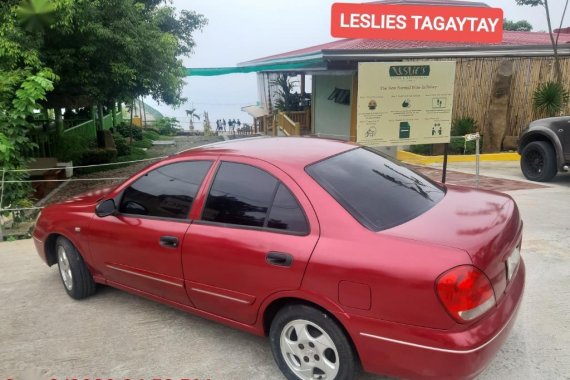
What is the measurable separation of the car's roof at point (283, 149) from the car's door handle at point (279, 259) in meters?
0.57

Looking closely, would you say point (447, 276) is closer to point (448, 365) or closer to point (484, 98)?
point (448, 365)

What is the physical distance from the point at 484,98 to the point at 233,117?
A: 19091 millimetres

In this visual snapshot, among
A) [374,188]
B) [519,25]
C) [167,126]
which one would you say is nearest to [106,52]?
[374,188]

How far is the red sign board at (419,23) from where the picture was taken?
1129cm

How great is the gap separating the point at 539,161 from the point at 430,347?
7.90 m

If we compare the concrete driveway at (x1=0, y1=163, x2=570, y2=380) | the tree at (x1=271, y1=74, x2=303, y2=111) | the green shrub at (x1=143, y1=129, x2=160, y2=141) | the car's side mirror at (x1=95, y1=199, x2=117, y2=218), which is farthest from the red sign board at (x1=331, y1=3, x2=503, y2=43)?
the green shrub at (x1=143, y1=129, x2=160, y2=141)

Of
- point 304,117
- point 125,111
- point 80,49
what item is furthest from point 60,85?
point 125,111

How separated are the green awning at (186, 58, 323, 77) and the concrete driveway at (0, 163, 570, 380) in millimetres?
8410

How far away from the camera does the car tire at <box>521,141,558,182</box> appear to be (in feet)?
27.8

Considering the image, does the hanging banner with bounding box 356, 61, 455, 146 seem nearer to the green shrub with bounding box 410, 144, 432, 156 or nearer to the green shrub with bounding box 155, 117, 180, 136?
the green shrub with bounding box 410, 144, 432, 156

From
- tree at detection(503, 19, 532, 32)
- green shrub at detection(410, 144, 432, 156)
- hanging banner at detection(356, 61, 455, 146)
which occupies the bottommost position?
green shrub at detection(410, 144, 432, 156)

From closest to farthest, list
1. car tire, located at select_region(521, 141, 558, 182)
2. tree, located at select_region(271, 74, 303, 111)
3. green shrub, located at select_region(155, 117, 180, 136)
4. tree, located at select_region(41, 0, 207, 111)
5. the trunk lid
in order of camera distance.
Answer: the trunk lid, car tire, located at select_region(521, 141, 558, 182), tree, located at select_region(41, 0, 207, 111), tree, located at select_region(271, 74, 303, 111), green shrub, located at select_region(155, 117, 180, 136)

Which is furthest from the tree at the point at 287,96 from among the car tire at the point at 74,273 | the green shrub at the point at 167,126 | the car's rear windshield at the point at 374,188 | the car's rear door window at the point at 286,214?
the car's rear door window at the point at 286,214

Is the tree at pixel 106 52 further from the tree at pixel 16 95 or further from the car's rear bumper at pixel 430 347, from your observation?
the car's rear bumper at pixel 430 347
